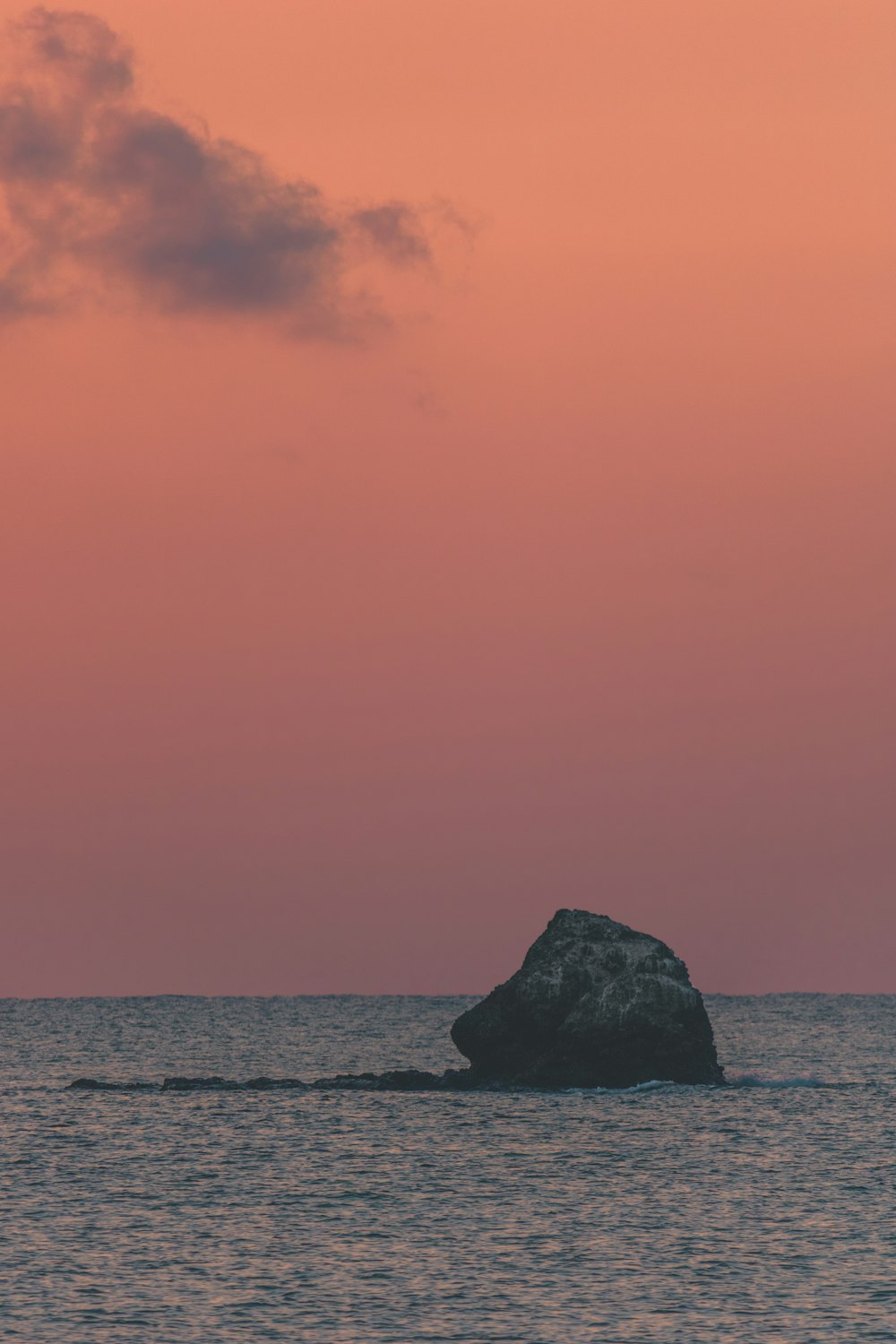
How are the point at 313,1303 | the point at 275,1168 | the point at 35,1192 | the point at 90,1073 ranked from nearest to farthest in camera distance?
the point at 313,1303 < the point at 35,1192 < the point at 275,1168 < the point at 90,1073

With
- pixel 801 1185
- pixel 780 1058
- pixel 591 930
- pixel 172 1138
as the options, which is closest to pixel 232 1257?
pixel 801 1185

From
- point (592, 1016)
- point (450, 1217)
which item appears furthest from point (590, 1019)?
point (450, 1217)

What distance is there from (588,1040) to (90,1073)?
43357mm

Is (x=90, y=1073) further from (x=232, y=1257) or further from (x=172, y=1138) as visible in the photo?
(x=232, y=1257)

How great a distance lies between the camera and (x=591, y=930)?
95000mm

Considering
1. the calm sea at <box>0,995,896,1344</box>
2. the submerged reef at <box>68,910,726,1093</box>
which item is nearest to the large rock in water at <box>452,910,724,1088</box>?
the submerged reef at <box>68,910,726,1093</box>

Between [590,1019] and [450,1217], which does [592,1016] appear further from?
[450,1217]

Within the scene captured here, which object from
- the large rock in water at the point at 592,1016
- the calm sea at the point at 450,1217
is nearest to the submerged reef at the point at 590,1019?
the large rock in water at the point at 592,1016

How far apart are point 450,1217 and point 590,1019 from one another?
3451 centimetres

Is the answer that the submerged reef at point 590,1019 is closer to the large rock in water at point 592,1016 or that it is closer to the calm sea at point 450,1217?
the large rock in water at point 592,1016

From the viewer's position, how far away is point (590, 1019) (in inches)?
3627

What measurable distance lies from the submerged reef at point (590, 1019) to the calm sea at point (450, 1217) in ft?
6.50

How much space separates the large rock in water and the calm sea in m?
2.04

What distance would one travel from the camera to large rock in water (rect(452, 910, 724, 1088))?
9200 cm
